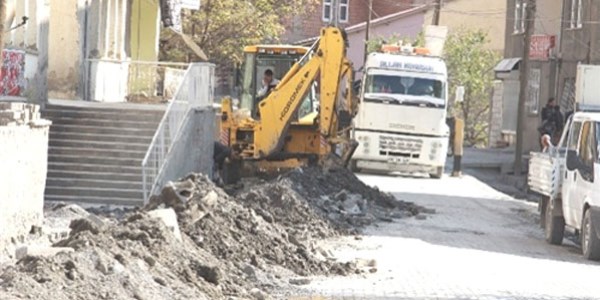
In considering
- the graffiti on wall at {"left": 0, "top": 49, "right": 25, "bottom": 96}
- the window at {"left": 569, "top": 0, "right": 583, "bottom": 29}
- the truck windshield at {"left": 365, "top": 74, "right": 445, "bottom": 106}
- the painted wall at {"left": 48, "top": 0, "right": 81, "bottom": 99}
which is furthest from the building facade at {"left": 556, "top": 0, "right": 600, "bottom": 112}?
the graffiti on wall at {"left": 0, "top": 49, "right": 25, "bottom": 96}

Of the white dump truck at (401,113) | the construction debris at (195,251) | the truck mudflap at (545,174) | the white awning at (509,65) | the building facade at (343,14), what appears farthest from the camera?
the building facade at (343,14)

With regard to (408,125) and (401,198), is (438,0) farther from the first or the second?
(401,198)

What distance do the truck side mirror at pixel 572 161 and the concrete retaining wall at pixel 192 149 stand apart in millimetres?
7833

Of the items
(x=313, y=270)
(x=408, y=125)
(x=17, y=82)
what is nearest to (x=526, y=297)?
(x=313, y=270)

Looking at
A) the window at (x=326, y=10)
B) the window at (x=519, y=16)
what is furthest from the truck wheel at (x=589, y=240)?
the window at (x=326, y=10)

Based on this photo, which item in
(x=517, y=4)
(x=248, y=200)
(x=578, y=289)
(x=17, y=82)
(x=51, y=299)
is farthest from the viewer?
(x=517, y=4)

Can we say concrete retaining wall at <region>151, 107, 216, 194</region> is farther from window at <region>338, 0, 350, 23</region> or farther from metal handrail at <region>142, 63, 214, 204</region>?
window at <region>338, 0, 350, 23</region>

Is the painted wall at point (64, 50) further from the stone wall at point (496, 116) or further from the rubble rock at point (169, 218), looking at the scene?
the stone wall at point (496, 116)

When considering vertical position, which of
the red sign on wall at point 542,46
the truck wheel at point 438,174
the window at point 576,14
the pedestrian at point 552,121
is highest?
the window at point 576,14

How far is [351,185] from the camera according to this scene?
28.5m

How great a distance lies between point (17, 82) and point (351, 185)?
22.9ft

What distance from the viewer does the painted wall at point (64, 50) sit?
111ft

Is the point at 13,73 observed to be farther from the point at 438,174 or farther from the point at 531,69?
the point at 531,69

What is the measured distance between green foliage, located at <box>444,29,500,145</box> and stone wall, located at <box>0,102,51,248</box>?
138 ft
